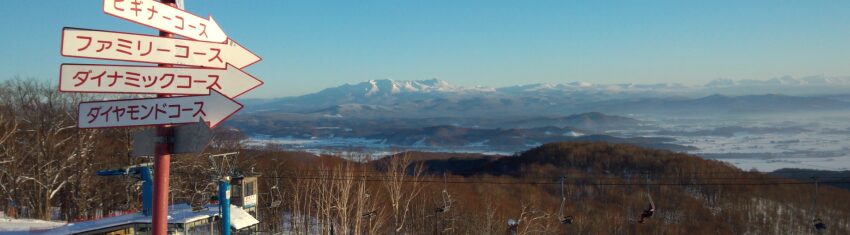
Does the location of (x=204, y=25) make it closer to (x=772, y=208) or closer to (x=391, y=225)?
(x=391, y=225)

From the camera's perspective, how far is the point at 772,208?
70.0 m

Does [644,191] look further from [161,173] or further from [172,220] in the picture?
[161,173]

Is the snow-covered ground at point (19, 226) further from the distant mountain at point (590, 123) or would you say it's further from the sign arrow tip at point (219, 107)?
the distant mountain at point (590, 123)

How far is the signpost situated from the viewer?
4113 millimetres

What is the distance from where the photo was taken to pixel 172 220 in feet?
48.9

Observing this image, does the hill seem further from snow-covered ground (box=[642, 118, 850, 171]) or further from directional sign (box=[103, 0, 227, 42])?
directional sign (box=[103, 0, 227, 42])

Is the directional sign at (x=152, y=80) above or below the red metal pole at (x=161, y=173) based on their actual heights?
above

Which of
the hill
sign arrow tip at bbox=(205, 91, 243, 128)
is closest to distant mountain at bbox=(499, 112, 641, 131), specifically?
the hill

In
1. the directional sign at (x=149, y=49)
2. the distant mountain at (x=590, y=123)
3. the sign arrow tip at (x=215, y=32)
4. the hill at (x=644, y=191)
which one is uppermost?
the distant mountain at (x=590, y=123)

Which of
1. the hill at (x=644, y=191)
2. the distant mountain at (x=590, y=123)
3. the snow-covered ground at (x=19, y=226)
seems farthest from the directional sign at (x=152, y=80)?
the distant mountain at (x=590, y=123)

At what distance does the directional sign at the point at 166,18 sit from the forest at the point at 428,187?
520 centimetres

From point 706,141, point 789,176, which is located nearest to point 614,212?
point 789,176

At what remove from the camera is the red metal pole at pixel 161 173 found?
171 inches

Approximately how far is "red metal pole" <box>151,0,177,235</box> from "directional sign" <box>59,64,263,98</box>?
27 centimetres
